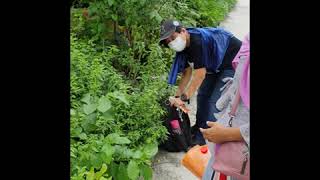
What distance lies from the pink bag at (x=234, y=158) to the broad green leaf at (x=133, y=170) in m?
1.25

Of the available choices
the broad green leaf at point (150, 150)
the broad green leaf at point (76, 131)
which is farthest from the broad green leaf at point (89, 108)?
the broad green leaf at point (150, 150)

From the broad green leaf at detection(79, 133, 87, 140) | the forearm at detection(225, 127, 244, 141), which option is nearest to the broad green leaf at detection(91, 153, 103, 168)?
the broad green leaf at detection(79, 133, 87, 140)

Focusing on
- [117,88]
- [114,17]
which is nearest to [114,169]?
[117,88]

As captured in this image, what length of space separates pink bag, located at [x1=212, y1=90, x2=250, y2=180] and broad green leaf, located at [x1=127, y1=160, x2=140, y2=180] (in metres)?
1.25

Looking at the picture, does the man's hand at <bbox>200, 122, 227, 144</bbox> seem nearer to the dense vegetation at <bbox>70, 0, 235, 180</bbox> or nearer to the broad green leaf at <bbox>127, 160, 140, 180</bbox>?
the dense vegetation at <bbox>70, 0, 235, 180</bbox>

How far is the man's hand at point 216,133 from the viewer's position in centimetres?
232

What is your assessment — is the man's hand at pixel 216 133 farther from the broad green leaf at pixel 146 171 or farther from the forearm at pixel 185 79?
the forearm at pixel 185 79

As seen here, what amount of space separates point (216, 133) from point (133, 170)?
4.48ft

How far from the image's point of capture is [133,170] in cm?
361

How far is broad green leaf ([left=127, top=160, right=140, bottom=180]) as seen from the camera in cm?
360
